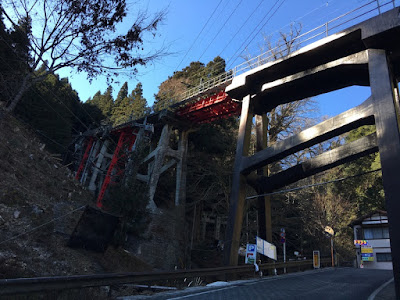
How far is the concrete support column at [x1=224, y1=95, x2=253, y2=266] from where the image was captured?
12180 millimetres

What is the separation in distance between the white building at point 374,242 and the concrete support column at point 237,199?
23.2m

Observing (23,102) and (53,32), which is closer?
(53,32)

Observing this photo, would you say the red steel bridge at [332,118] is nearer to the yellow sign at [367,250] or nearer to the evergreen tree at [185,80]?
the evergreen tree at [185,80]

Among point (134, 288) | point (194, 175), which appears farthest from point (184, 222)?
point (134, 288)

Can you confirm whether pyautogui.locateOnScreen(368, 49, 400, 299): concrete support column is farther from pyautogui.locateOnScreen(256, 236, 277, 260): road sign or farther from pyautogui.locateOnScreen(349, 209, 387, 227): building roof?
pyautogui.locateOnScreen(349, 209, 387, 227): building roof

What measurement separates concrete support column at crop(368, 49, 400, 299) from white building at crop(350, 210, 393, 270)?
25146 millimetres

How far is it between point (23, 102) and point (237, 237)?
30.7 meters

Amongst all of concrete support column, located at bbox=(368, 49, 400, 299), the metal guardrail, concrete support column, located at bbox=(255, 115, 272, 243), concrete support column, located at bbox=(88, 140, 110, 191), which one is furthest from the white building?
concrete support column, located at bbox=(88, 140, 110, 191)

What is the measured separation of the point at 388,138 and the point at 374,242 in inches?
1102

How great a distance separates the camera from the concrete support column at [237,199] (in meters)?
12.2

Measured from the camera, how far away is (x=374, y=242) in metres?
30.5

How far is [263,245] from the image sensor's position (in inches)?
489

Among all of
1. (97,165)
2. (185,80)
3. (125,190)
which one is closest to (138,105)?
(185,80)

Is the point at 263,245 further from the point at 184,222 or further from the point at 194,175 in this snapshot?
the point at 194,175
